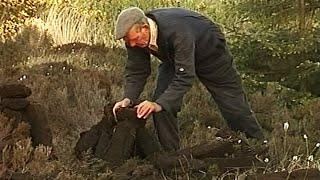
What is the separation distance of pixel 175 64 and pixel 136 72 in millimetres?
729

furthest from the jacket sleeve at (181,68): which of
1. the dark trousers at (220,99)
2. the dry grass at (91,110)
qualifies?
the dry grass at (91,110)

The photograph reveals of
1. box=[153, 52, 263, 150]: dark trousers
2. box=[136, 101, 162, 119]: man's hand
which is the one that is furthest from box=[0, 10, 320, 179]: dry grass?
box=[136, 101, 162, 119]: man's hand

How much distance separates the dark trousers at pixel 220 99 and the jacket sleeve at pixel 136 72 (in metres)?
0.26

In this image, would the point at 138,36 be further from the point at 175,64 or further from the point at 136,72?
the point at 136,72

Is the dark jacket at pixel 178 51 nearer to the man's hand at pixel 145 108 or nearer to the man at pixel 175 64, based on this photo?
the man at pixel 175 64

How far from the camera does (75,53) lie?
522 inches

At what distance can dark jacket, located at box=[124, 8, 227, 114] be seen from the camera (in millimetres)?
6352

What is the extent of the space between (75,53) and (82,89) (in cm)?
320

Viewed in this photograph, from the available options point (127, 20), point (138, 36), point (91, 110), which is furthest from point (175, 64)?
point (91, 110)

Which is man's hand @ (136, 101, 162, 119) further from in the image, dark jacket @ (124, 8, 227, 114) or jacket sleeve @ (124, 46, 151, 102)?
jacket sleeve @ (124, 46, 151, 102)

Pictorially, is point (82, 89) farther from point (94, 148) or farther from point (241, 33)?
point (94, 148)

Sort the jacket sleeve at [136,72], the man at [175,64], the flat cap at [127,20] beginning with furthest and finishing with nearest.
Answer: the jacket sleeve at [136,72] → the man at [175,64] → the flat cap at [127,20]

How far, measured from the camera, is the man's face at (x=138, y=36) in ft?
20.3

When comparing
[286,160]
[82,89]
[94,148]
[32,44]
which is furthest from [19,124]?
[32,44]
